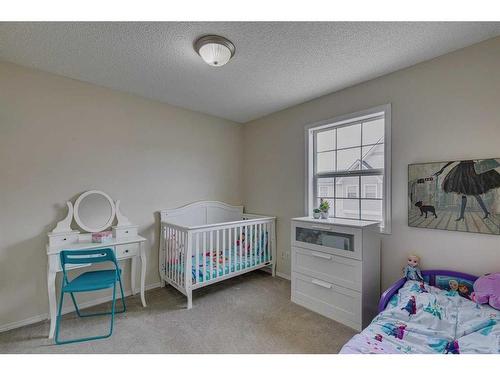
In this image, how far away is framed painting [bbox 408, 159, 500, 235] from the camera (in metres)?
1.64

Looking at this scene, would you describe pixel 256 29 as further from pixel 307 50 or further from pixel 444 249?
pixel 444 249

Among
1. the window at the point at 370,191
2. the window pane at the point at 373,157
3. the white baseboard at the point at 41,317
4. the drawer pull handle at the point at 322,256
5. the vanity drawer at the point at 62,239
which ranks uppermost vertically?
the window pane at the point at 373,157

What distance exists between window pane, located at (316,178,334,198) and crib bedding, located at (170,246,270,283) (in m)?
1.15

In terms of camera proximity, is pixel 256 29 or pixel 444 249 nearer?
pixel 256 29

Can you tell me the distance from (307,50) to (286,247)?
2.39 m

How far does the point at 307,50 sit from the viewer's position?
5.92 ft

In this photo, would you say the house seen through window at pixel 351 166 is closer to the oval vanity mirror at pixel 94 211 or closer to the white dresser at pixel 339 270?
the white dresser at pixel 339 270

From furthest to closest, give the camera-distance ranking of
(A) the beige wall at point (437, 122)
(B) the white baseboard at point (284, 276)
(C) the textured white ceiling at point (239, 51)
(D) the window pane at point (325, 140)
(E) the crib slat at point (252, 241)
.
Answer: (B) the white baseboard at point (284, 276) → (E) the crib slat at point (252, 241) → (D) the window pane at point (325, 140) → (A) the beige wall at point (437, 122) → (C) the textured white ceiling at point (239, 51)

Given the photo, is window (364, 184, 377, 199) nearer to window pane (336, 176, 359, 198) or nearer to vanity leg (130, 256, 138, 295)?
window pane (336, 176, 359, 198)

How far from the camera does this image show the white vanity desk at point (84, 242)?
6.28 ft

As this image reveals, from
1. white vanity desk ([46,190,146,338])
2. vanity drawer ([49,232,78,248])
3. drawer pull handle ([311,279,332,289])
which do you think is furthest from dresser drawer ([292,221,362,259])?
vanity drawer ([49,232,78,248])

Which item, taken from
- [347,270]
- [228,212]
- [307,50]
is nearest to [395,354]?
[347,270]

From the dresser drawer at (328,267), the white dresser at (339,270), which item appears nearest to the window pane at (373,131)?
the white dresser at (339,270)

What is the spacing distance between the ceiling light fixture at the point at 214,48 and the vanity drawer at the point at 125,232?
1.94 m
